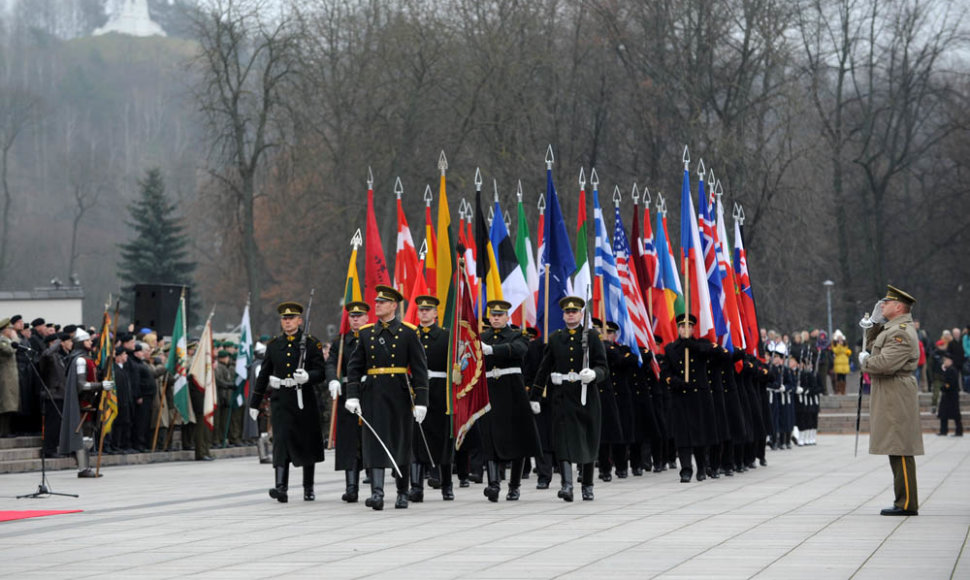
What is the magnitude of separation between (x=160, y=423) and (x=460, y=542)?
14.9 meters

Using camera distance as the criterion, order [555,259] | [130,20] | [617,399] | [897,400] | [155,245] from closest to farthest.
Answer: [897,400] < [555,259] < [617,399] < [155,245] < [130,20]

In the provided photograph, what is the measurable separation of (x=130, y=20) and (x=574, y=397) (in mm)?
108360

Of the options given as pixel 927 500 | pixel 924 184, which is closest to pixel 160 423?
pixel 927 500

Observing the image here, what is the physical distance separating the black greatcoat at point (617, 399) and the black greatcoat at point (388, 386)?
3883mm

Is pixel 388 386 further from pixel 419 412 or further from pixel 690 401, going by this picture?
pixel 690 401

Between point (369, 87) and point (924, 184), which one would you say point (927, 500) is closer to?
point (369, 87)

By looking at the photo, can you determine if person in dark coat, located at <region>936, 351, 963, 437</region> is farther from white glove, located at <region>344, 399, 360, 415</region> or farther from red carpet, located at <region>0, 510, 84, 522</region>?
red carpet, located at <region>0, 510, 84, 522</region>

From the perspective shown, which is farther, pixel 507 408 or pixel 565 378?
pixel 507 408

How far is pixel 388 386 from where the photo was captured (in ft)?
47.2

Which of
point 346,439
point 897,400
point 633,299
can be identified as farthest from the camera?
point 633,299

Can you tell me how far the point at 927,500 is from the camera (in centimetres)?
1523

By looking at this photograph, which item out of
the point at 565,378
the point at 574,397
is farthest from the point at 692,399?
the point at 565,378

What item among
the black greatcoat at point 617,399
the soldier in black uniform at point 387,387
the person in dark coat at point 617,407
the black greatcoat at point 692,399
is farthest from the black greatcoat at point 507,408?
the black greatcoat at point 692,399

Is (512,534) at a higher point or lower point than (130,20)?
lower
